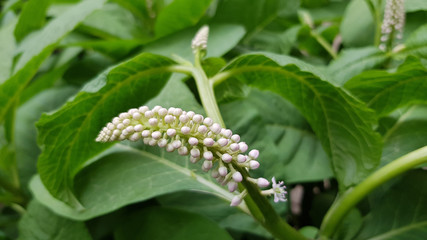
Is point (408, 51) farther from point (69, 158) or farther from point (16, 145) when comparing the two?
point (16, 145)

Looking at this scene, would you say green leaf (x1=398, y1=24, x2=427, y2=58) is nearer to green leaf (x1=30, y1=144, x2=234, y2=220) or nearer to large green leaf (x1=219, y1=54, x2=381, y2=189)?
large green leaf (x1=219, y1=54, x2=381, y2=189)

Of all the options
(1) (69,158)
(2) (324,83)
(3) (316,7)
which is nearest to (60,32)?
(1) (69,158)

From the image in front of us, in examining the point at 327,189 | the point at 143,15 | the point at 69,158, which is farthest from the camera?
the point at 143,15

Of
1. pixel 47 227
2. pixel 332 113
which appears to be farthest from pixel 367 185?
pixel 47 227

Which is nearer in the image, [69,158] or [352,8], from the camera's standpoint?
[69,158]

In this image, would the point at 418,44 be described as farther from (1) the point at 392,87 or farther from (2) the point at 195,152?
(2) the point at 195,152

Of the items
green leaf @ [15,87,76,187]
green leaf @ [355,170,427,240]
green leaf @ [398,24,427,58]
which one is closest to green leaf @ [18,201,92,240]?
green leaf @ [15,87,76,187]
